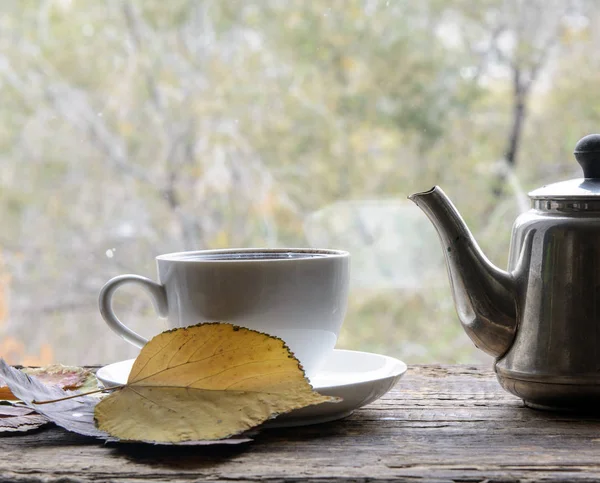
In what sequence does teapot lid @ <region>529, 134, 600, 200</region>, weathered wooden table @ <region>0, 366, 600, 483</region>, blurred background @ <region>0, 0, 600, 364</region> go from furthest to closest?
1. blurred background @ <region>0, 0, 600, 364</region>
2. teapot lid @ <region>529, 134, 600, 200</region>
3. weathered wooden table @ <region>0, 366, 600, 483</region>

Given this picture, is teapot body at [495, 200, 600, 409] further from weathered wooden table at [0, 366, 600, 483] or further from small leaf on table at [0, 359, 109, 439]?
small leaf on table at [0, 359, 109, 439]

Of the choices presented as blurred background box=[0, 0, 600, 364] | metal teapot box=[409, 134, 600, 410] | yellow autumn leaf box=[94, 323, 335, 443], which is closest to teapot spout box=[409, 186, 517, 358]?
metal teapot box=[409, 134, 600, 410]

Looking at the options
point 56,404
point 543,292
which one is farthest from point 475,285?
point 56,404

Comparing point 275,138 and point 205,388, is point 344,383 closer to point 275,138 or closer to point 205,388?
point 205,388

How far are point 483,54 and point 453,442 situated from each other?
1017 millimetres

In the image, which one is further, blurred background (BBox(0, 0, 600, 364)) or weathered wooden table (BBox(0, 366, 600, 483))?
blurred background (BBox(0, 0, 600, 364))

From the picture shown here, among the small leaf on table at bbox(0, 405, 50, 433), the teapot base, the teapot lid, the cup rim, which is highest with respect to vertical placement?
the teapot lid

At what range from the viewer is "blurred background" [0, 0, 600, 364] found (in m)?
1.25

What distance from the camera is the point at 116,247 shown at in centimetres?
132

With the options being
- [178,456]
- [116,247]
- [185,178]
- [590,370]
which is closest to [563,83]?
[185,178]

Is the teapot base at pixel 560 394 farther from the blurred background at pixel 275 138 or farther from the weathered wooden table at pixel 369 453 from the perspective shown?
the blurred background at pixel 275 138

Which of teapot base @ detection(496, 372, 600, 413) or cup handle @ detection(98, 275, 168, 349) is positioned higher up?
cup handle @ detection(98, 275, 168, 349)

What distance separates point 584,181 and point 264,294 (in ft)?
0.66

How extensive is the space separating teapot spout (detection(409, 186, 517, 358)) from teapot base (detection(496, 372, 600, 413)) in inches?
1.0
